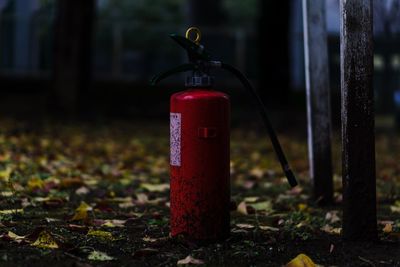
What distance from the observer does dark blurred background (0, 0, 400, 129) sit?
13.0 m

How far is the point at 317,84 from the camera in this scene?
5441mm

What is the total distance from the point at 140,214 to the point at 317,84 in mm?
1571

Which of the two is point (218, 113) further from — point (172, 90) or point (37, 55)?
point (37, 55)

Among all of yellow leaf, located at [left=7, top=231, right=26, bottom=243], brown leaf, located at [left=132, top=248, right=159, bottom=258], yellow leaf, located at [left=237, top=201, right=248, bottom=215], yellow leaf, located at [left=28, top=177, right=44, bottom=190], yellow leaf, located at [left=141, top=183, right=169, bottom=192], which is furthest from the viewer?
yellow leaf, located at [left=141, top=183, right=169, bottom=192]

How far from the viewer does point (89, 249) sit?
366 centimetres

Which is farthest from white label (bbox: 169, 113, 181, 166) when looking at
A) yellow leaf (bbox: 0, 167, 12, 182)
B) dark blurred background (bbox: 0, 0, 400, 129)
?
dark blurred background (bbox: 0, 0, 400, 129)

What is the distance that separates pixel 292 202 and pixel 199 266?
7.35ft

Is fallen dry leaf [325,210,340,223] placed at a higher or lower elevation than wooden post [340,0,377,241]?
lower

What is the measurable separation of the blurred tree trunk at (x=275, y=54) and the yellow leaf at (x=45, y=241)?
1136 cm

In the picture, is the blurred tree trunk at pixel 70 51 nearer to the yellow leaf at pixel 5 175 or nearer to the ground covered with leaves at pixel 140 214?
the ground covered with leaves at pixel 140 214

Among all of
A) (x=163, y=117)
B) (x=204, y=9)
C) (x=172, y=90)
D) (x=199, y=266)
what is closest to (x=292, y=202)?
(x=199, y=266)

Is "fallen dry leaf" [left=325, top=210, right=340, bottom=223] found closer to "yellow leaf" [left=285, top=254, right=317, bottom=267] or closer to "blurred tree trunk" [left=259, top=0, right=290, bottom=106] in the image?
"yellow leaf" [left=285, top=254, right=317, bottom=267]

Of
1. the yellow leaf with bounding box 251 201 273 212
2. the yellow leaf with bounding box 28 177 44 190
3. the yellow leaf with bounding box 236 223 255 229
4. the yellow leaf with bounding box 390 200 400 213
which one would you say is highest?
the yellow leaf with bounding box 28 177 44 190

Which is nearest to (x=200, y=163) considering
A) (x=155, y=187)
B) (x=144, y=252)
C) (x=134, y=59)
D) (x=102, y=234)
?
(x=144, y=252)
